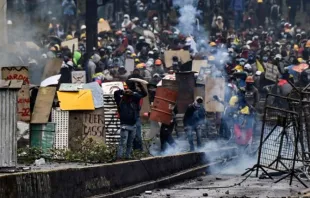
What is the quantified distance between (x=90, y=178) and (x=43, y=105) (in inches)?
216

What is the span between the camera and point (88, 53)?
3294 centimetres

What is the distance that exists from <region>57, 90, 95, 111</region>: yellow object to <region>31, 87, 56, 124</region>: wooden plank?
244mm

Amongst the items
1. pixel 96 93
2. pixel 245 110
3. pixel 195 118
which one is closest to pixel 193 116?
pixel 195 118

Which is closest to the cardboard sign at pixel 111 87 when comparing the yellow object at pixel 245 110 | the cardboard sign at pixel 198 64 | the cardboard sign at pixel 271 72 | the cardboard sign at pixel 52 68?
the yellow object at pixel 245 110

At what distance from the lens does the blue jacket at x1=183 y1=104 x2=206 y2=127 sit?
26203 mm

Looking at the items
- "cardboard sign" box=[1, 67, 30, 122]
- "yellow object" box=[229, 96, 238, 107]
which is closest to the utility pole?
"yellow object" box=[229, 96, 238, 107]

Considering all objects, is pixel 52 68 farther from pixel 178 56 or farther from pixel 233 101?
pixel 178 56

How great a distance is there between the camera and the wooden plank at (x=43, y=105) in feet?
69.3

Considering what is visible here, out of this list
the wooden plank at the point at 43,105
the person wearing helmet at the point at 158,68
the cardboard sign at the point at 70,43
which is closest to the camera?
the wooden plank at the point at 43,105

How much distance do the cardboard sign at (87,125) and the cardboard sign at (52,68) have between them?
6.19 meters

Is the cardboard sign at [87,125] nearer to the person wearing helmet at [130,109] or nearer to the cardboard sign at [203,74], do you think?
the person wearing helmet at [130,109]

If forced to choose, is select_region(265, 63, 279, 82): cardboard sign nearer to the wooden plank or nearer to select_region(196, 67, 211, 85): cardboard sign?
select_region(196, 67, 211, 85): cardboard sign

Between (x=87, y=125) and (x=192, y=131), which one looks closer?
(x=87, y=125)

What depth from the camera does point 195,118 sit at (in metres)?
26.2
